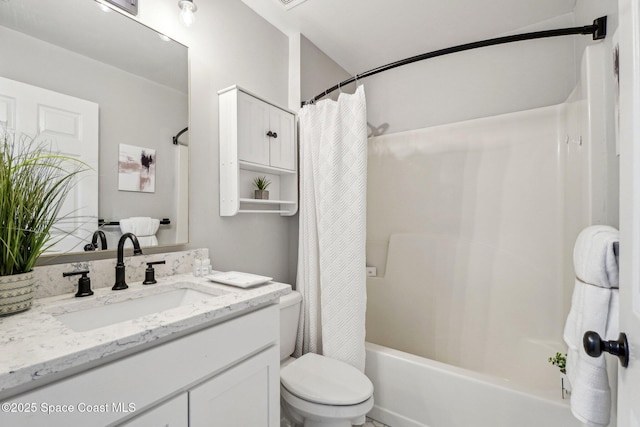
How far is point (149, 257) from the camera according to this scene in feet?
3.96

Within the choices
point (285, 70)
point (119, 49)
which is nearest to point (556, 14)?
point (285, 70)

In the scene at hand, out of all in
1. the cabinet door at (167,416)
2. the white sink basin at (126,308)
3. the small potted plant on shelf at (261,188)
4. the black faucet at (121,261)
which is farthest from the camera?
the small potted plant on shelf at (261,188)

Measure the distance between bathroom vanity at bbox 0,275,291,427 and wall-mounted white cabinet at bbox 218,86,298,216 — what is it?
0.56m

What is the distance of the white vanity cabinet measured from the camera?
1.84 ft

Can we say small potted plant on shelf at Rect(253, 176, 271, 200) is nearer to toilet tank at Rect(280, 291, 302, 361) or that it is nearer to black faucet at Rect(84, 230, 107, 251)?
toilet tank at Rect(280, 291, 302, 361)

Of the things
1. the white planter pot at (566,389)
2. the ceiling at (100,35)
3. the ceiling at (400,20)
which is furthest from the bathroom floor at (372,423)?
the ceiling at (400,20)

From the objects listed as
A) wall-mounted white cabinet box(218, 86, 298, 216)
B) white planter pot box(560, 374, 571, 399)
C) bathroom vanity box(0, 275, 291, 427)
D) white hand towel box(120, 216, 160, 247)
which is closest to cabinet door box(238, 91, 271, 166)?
wall-mounted white cabinet box(218, 86, 298, 216)

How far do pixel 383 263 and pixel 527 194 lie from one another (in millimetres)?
1049

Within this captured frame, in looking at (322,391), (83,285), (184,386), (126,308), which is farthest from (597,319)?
(83,285)

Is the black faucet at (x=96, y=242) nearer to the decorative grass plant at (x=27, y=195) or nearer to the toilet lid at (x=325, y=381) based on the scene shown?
the decorative grass plant at (x=27, y=195)

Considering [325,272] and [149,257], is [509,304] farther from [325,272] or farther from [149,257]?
[149,257]

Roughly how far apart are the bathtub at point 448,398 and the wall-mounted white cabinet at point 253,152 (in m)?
1.03

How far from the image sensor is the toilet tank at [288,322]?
1.49m

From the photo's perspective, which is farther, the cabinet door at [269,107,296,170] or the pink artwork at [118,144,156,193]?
the cabinet door at [269,107,296,170]
